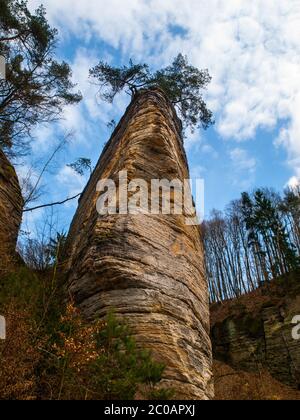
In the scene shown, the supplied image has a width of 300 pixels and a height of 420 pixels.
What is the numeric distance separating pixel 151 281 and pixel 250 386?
40.5 ft

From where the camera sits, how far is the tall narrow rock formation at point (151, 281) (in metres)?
6.78

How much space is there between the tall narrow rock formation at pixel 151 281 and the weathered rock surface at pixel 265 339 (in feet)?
46.1

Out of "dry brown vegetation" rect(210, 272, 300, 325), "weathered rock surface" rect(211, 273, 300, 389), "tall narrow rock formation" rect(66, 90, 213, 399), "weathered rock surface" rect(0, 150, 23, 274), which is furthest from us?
"dry brown vegetation" rect(210, 272, 300, 325)

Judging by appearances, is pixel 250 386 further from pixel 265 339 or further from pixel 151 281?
pixel 151 281

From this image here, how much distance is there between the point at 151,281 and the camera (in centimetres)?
762

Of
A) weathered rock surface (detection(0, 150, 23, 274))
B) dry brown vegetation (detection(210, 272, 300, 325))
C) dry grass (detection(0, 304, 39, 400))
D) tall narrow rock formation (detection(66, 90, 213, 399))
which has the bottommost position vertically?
dry grass (detection(0, 304, 39, 400))

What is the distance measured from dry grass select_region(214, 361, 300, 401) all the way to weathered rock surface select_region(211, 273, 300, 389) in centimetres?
95

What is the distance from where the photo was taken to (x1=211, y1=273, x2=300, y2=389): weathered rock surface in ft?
69.0

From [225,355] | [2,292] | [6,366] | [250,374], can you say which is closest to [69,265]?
[2,292]

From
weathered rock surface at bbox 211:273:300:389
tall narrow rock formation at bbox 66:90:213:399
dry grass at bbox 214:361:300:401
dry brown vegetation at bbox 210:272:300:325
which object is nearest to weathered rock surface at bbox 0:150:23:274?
tall narrow rock formation at bbox 66:90:213:399

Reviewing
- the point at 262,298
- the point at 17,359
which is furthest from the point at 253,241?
the point at 17,359

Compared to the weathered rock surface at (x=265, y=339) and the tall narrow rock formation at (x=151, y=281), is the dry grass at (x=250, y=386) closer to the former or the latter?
the weathered rock surface at (x=265, y=339)

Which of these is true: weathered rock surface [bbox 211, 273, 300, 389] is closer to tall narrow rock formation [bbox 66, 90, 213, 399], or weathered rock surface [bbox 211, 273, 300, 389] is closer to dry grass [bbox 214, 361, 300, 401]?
dry grass [bbox 214, 361, 300, 401]
